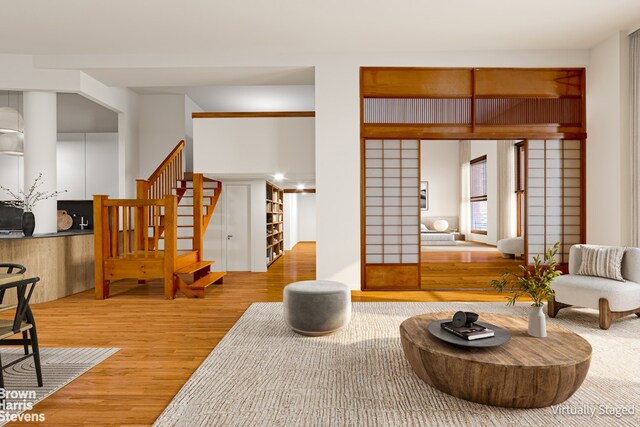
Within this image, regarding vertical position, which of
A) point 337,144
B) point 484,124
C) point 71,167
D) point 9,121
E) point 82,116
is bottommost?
point 71,167

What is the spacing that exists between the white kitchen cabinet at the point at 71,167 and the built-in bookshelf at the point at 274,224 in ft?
11.2

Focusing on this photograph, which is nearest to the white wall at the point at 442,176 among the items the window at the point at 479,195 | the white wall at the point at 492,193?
the window at the point at 479,195

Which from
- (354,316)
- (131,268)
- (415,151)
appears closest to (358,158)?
(415,151)

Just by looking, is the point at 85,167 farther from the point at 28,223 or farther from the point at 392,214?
the point at 392,214

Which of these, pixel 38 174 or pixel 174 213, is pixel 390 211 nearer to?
pixel 174 213

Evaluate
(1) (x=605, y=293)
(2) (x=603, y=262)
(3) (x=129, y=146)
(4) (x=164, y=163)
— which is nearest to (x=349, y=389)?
(1) (x=605, y=293)

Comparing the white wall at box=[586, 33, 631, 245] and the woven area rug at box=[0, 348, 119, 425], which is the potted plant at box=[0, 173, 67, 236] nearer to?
the woven area rug at box=[0, 348, 119, 425]

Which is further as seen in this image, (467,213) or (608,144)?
(467,213)

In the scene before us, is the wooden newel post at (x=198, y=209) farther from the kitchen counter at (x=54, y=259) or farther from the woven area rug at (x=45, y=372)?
the woven area rug at (x=45, y=372)

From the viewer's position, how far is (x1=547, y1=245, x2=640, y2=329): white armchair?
358 cm

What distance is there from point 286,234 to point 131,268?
6.13 metres

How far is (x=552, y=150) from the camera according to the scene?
5.48 m

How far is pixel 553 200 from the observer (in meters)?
5.52

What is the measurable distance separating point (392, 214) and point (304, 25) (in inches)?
106
